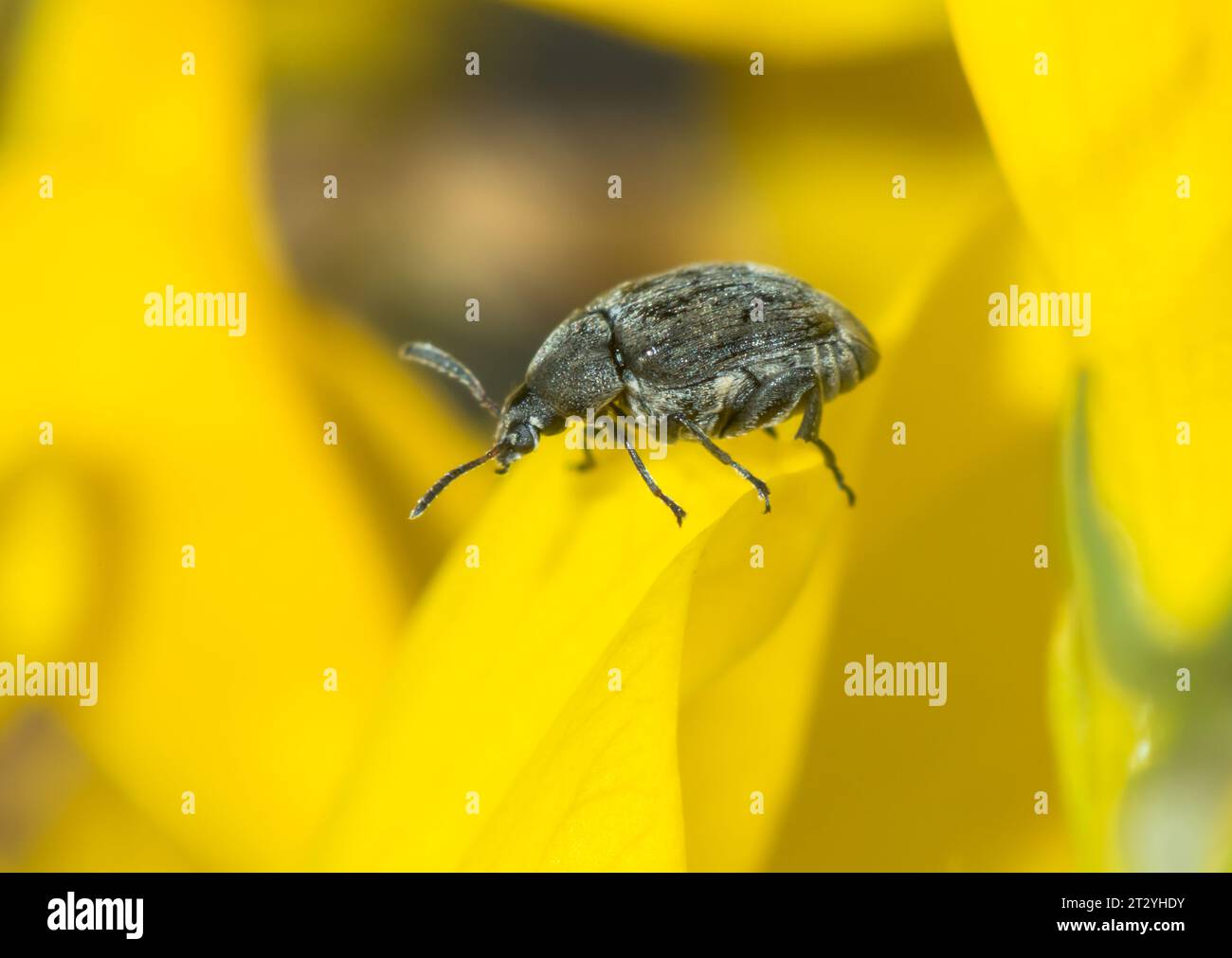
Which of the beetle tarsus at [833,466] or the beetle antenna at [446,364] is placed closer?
the beetle tarsus at [833,466]

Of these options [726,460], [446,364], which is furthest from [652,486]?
[446,364]

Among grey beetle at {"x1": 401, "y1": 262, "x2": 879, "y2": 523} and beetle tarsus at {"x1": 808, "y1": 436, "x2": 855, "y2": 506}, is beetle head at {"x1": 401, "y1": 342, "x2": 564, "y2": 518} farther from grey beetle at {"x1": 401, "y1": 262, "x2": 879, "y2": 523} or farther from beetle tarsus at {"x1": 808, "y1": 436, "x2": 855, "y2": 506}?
beetle tarsus at {"x1": 808, "y1": 436, "x2": 855, "y2": 506}

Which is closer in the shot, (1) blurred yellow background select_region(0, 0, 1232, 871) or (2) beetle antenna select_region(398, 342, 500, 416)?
(1) blurred yellow background select_region(0, 0, 1232, 871)

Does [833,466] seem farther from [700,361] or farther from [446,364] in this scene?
[446,364]

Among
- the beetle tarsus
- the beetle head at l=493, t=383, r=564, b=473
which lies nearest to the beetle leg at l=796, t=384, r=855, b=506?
the beetle tarsus

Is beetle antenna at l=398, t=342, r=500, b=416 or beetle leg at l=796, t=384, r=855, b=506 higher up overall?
beetle antenna at l=398, t=342, r=500, b=416

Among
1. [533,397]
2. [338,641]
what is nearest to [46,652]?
[338,641]

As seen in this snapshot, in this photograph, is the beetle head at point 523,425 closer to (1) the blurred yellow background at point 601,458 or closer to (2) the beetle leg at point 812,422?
(1) the blurred yellow background at point 601,458

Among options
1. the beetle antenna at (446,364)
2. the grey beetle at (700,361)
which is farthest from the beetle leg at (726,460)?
the beetle antenna at (446,364)
